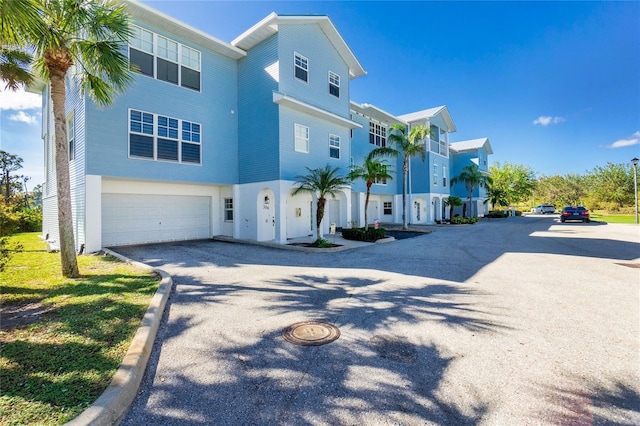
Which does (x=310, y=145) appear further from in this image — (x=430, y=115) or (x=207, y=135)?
(x=430, y=115)

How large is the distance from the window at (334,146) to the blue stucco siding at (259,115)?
4.34m

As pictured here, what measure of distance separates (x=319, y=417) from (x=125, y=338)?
2.87 m

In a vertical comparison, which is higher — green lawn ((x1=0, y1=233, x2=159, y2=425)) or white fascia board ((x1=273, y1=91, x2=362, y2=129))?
white fascia board ((x1=273, y1=91, x2=362, y2=129))

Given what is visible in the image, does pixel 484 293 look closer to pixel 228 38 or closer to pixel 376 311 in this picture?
pixel 376 311

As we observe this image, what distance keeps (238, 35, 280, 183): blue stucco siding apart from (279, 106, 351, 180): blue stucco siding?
0.43 m

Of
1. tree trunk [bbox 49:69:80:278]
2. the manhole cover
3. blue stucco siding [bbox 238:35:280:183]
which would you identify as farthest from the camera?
blue stucco siding [bbox 238:35:280:183]

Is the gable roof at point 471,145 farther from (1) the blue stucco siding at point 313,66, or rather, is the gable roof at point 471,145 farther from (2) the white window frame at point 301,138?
(2) the white window frame at point 301,138

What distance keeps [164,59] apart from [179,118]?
2621 mm

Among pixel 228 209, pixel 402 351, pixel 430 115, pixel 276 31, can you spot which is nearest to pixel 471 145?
pixel 430 115

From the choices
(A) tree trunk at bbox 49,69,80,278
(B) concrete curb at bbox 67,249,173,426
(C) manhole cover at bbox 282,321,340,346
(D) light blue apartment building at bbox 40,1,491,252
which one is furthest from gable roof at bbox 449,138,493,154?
(B) concrete curb at bbox 67,249,173,426

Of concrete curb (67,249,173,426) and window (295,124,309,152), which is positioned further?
window (295,124,309,152)

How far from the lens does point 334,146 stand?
1739 centimetres

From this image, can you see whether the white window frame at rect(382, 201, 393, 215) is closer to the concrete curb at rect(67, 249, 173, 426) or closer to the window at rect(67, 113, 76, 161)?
the window at rect(67, 113, 76, 161)

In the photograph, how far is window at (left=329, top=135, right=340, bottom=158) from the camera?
17.2m
